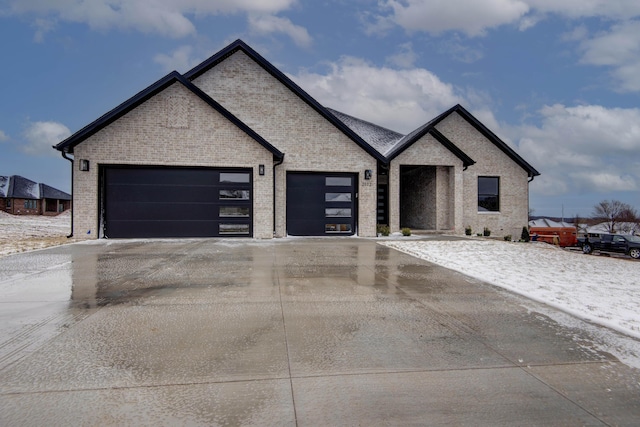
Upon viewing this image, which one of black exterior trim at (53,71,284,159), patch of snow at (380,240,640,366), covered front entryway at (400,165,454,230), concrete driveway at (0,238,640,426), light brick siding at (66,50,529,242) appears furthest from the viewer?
covered front entryway at (400,165,454,230)

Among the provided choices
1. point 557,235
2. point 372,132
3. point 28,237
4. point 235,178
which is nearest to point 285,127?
point 235,178

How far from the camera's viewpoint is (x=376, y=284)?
6.18 metres

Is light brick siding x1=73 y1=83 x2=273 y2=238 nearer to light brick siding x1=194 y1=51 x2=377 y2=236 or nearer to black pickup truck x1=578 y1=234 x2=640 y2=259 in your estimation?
light brick siding x1=194 y1=51 x2=377 y2=236

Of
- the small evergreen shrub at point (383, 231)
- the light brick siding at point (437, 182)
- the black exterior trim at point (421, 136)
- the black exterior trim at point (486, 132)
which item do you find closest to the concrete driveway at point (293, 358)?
the small evergreen shrub at point (383, 231)

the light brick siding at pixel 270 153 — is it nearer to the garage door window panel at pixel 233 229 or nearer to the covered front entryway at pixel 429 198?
the covered front entryway at pixel 429 198

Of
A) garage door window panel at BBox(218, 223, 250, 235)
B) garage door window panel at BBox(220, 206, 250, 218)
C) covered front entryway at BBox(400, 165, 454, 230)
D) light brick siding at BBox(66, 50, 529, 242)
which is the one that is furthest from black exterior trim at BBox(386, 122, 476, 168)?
garage door window panel at BBox(218, 223, 250, 235)

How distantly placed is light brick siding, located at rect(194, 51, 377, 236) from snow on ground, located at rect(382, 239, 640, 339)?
524cm

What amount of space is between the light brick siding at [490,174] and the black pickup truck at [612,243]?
3782 mm

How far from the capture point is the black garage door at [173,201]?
13.4 metres

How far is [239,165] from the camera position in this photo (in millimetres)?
13695

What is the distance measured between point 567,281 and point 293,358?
553 centimetres

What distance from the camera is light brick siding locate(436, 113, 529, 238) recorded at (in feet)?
63.1

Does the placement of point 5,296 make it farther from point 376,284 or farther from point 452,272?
point 452,272

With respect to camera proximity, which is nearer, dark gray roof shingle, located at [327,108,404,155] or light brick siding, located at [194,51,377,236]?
light brick siding, located at [194,51,377,236]
